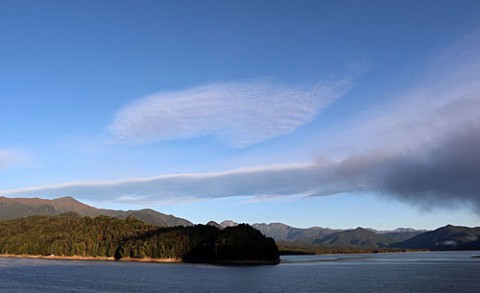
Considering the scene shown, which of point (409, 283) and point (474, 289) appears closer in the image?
point (474, 289)

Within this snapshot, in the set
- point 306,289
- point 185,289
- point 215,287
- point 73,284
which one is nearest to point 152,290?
point 185,289

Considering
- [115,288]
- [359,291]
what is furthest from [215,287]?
[359,291]

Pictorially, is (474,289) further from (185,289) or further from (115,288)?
(115,288)

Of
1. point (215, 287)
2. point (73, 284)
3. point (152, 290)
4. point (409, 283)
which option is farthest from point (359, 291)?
point (73, 284)

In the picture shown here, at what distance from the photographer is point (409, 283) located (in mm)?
129375

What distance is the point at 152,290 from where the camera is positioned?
372ft

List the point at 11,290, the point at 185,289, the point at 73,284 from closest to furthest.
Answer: the point at 11,290 → the point at 185,289 → the point at 73,284

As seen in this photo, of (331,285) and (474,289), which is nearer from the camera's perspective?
(474,289)

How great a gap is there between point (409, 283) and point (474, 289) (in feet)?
70.5

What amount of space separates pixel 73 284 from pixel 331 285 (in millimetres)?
70539

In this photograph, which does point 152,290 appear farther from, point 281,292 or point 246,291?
point 281,292

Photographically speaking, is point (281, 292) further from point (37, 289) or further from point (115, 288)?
point (37, 289)

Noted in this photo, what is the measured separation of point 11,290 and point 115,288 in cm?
2359

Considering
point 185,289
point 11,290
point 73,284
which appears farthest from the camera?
point 73,284
